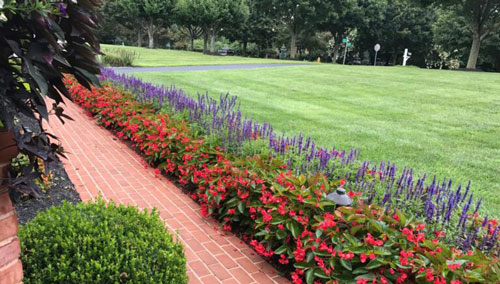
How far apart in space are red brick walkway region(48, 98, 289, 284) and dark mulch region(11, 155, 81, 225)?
0.12 meters

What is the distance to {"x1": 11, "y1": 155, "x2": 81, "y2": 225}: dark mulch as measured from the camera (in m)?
3.58

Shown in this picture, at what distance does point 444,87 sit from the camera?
1430 centimetres

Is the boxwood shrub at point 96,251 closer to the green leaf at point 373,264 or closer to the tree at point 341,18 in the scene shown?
the green leaf at point 373,264

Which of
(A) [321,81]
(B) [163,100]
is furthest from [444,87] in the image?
(B) [163,100]

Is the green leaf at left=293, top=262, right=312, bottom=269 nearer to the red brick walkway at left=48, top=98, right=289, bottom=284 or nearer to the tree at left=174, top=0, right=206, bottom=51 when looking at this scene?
the red brick walkway at left=48, top=98, right=289, bottom=284

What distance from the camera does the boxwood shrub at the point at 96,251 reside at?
6.89 ft

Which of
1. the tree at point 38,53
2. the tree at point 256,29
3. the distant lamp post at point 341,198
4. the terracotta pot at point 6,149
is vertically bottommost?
the distant lamp post at point 341,198

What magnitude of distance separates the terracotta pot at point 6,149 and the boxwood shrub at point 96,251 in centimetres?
74

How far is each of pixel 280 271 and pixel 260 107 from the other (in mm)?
6657

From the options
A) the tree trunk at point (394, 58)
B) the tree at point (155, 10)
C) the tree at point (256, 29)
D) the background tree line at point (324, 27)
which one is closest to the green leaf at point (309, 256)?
the background tree line at point (324, 27)

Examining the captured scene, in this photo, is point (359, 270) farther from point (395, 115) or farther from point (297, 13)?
point (297, 13)

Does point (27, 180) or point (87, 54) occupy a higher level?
point (87, 54)

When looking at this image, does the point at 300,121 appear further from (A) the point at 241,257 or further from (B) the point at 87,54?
(B) the point at 87,54

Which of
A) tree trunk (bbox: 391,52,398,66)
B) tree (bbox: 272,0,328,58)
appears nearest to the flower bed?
tree (bbox: 272,0,328,58)
